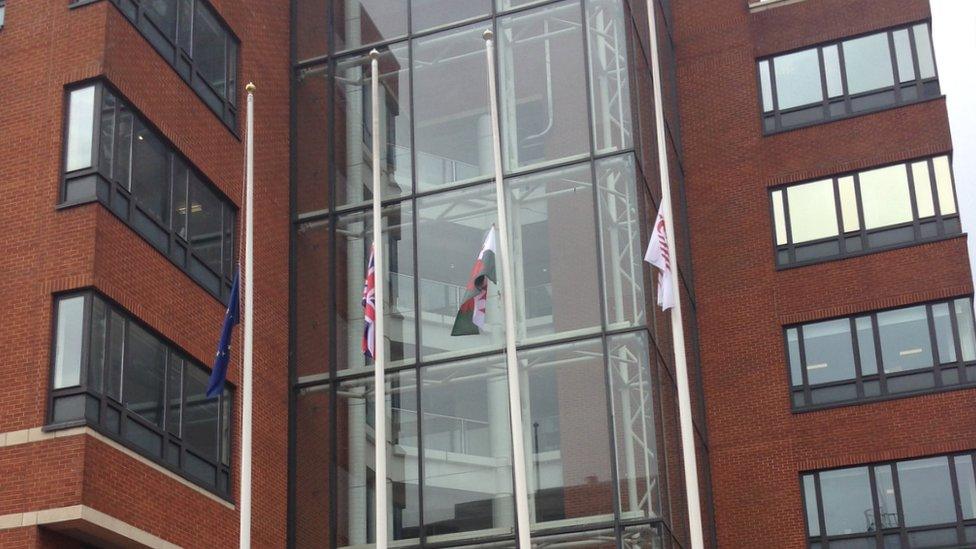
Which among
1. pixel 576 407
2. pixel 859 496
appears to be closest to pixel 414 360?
pixel 576 407

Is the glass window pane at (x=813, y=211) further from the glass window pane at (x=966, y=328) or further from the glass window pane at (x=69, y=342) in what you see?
the glass window pane at (x=69, y=342)

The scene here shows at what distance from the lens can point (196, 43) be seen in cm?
3008

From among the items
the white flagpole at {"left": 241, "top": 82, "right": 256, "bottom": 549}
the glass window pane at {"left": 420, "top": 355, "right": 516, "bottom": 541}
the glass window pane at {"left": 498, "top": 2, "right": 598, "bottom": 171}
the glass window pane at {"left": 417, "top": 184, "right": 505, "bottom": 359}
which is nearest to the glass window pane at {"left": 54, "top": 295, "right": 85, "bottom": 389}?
the white flagpole at {"left": 241, "top": 82, "right": 256, "bottom": 549}

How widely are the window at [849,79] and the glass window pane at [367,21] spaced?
10779 millimetres

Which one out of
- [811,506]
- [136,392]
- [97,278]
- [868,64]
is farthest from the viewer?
[868,64]

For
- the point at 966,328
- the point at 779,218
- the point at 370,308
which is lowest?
the point at 370,308

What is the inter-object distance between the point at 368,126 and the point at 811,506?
13895mm

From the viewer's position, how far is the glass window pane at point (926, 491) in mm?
32719

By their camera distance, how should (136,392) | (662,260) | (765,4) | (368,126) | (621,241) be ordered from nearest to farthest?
(662,260) < (136,392) < (621,241) < (368,126) < (765,4)

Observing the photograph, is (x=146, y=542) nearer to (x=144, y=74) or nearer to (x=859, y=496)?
(x=144, y=74)

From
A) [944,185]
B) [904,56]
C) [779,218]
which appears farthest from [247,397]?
[904,56]

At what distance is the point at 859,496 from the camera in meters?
33.6

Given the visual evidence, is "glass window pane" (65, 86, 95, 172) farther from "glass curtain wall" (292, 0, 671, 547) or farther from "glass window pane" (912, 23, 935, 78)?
"glass window pane" (912, 23, 935, 78)

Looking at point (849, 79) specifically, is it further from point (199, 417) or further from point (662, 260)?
point (199, 417)
